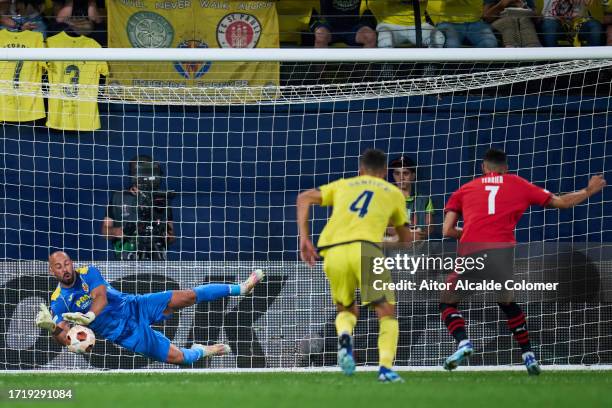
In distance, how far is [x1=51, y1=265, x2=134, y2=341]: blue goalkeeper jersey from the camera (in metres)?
10.4

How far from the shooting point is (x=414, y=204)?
11703 mm

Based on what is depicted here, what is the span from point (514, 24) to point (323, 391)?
306 inches

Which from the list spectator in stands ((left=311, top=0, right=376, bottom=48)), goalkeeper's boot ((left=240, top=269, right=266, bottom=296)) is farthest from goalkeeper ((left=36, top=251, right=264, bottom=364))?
spectator in stands ((left=311, top=0, right=376, bottom=48))

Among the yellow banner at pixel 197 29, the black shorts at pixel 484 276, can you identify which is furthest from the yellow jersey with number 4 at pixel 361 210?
the yellow banner at pixel 197 29

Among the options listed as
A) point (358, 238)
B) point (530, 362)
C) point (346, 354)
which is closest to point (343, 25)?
point (530, 362)

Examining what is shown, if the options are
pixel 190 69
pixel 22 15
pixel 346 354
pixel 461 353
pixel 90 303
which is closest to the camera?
pixel 346 354

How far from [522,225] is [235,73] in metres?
3.78

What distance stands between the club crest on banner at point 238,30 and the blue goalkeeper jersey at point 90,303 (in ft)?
13.9

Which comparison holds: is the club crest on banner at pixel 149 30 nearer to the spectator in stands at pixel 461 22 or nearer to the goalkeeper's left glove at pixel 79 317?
the spectator in stands at pixel 461 22

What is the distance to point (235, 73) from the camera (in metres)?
13.1

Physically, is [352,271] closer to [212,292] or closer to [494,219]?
[494,219]

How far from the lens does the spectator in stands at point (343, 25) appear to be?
13617 millimetres

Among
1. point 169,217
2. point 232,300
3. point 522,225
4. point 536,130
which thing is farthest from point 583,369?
point 169,217

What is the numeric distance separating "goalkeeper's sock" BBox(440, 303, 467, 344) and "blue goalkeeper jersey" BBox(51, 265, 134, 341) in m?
3.03
